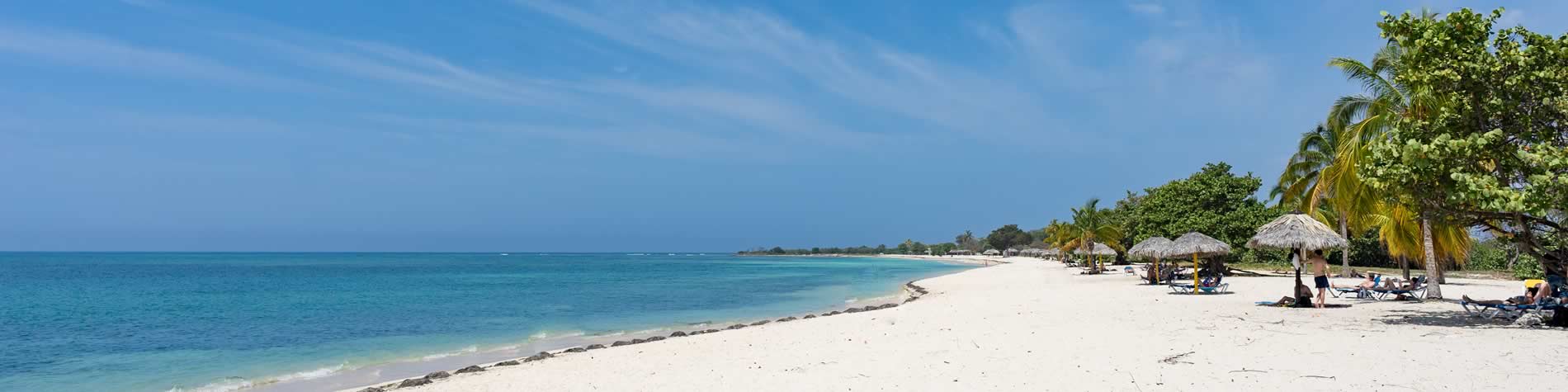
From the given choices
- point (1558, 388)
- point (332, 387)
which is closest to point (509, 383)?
point (332, 387)

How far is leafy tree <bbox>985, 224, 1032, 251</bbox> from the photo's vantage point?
126m

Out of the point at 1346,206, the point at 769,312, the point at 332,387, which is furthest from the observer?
the point at 769,312

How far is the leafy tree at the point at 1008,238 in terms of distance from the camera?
125688 mm

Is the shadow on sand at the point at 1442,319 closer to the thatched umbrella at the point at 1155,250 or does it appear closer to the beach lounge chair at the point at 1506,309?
the beach lounge chair at the point at 1506,309

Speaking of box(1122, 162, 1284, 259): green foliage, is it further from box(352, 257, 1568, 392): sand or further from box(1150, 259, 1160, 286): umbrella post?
box(352, 257, 1568, 392): sand

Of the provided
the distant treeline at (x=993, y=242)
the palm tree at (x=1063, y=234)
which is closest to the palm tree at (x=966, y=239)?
the distant treeline at (x=993, y=242)

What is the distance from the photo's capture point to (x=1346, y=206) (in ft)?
49.6

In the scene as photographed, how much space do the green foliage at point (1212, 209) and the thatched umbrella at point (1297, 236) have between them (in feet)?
35.0

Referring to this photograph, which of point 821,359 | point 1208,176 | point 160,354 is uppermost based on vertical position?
point 1208,176

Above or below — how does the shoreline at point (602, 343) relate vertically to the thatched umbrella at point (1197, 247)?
below

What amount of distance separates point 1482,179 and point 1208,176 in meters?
20.3

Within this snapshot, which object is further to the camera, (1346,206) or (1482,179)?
(1346,206)

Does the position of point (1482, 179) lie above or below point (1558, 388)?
above

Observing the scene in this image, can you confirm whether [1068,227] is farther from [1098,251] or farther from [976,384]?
[976,384]
